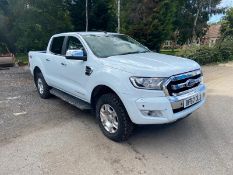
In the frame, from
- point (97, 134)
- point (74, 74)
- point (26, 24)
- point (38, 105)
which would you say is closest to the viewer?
point (97, 134)

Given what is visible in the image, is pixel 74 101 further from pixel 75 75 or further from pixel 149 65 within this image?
pixel 149 65

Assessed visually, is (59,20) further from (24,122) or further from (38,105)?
(24,122)

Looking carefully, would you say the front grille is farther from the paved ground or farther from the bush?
the bush

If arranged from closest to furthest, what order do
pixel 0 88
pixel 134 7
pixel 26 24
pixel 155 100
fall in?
pixel 155 100 → pixel 0 88 → pixel 26 24 → pixel 134 7

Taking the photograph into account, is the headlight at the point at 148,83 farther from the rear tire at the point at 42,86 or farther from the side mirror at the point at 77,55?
the rear tire at the point at 42,86

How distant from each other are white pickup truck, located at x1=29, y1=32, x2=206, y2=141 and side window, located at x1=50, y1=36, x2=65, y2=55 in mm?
211

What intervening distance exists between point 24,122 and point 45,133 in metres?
0.83

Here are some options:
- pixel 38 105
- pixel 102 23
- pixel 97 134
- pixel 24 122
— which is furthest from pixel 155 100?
pixel 102 23

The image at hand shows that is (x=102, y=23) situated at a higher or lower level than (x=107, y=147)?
higher

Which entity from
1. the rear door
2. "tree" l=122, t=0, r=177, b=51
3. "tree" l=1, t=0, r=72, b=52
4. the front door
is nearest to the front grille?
the front door

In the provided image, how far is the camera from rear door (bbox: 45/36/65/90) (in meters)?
5.66

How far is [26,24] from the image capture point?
17422mm

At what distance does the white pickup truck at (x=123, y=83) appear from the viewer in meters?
3.71

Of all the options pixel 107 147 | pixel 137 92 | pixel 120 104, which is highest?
pixel 137 92
